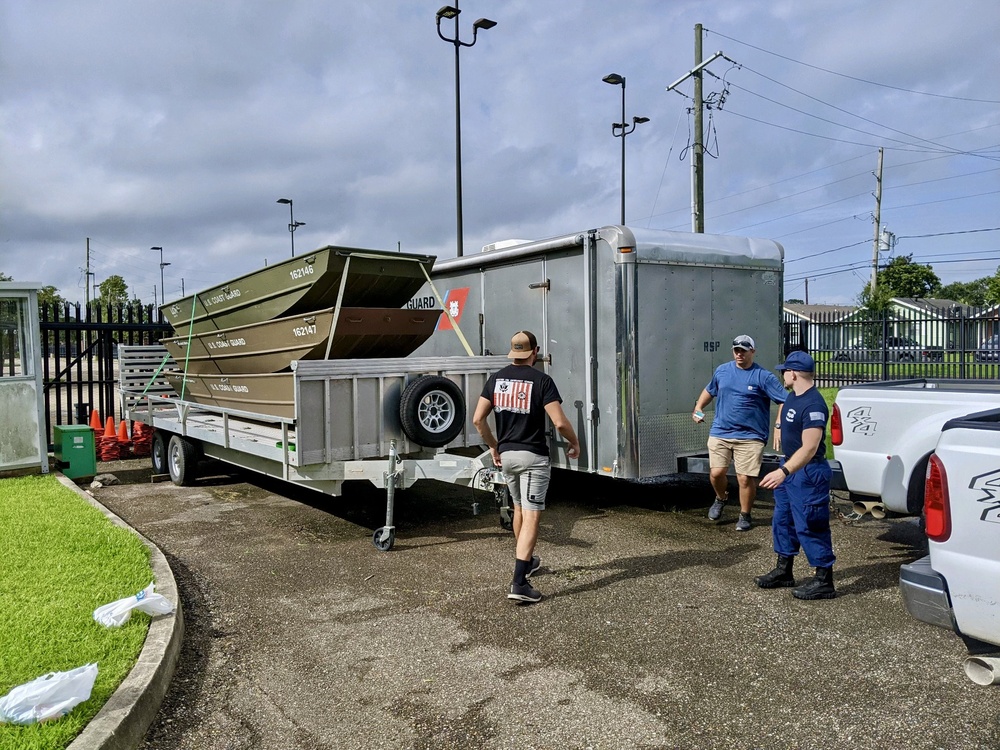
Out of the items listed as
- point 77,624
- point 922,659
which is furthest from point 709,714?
point 77,624

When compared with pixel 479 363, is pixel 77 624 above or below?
below

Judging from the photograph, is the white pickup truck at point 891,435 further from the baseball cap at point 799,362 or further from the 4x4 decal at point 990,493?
the 4x4 decal at point 990,493

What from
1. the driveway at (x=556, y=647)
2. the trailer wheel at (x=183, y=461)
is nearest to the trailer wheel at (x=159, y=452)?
the trailer wheel at (x=183, y=461)

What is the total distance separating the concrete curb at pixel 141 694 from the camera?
3389mm

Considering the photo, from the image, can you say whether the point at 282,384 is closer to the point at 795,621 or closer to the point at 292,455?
the point at 292,455

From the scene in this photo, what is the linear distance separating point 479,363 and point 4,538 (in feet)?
14.0

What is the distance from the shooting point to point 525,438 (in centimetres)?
554

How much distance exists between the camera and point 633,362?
7645 millimetres

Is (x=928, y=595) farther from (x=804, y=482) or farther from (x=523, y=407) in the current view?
(x=523, y=407)

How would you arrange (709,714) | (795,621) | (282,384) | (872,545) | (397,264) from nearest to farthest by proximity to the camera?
(709,714) → (795,621) → (872,545) → (282,384) → (397,264)

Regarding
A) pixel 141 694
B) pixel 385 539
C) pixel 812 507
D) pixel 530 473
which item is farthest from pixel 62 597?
pixel 812 507

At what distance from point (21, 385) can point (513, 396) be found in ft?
23.7

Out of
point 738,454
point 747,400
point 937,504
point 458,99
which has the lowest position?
point 738,454

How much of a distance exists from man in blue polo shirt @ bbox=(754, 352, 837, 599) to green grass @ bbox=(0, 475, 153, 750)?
3.94 metres
